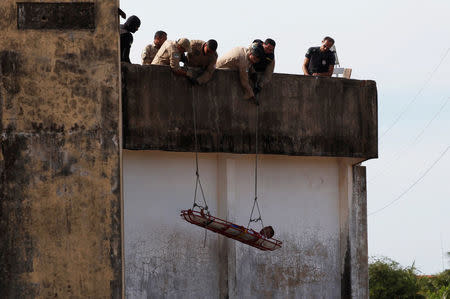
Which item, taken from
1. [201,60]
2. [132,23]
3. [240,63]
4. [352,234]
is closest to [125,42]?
[132,23]

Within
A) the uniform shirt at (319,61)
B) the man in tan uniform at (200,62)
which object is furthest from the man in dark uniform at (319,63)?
the man in tan uniform at (200,62)

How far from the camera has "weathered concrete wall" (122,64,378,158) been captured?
15.9 metres

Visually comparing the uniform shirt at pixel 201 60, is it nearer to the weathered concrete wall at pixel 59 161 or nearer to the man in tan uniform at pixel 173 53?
the man in tan uniform at pixel 173 53

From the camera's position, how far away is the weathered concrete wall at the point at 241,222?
16156mm

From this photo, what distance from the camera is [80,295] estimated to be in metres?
11.6

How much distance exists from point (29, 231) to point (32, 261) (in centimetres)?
35

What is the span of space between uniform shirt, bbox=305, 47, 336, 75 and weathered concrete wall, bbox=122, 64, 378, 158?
32 centimetres

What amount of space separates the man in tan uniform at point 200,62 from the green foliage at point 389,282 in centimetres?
1452

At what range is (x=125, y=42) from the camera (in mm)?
15719

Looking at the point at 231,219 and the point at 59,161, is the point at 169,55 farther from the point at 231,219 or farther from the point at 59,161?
the point at 59,161

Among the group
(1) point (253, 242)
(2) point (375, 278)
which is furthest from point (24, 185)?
(2) point (375, 278)

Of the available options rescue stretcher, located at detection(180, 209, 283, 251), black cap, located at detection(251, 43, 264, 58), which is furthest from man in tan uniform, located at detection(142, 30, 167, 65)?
rescue stretcher, located at detection(180, 209, 283, 251)

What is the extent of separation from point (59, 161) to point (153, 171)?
473cm

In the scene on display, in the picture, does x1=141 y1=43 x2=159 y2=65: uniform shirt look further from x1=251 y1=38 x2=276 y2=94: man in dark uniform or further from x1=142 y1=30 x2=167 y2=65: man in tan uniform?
x1=251 y1=38 x2=276 y2=94: man in dark uniform
